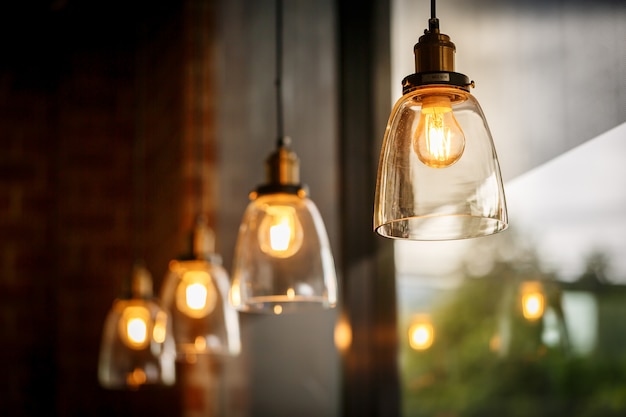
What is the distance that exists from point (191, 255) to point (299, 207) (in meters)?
0.62

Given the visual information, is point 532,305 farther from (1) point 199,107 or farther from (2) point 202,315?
(1) point 199,107

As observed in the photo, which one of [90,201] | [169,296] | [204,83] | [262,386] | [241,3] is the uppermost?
[241,3]

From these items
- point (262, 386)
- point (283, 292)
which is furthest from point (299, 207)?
point (262, 386)

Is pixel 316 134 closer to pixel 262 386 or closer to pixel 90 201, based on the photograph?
pixel 262 386

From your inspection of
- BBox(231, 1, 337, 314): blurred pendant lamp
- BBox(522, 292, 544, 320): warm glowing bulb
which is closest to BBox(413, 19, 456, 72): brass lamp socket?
BBox(231, 1, 337, 314): blurred pendant lamp

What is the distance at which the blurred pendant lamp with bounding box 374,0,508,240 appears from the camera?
107 cm

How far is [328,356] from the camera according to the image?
2723mm

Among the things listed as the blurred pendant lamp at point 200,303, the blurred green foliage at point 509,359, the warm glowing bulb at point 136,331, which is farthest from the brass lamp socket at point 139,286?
the blurred green foliage at point 509,359

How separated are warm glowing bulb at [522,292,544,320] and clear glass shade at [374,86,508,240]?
619mm

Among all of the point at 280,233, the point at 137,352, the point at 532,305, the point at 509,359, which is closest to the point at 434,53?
the point at 280,233

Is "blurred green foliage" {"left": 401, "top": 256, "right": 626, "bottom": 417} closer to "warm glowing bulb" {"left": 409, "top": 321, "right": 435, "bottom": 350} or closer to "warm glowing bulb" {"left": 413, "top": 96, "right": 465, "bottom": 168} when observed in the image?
"warm glowing bulb" {"left": 409, "top": 321, "right": 435, "bottom": 350}

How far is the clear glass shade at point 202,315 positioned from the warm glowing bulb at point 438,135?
1.04 metres

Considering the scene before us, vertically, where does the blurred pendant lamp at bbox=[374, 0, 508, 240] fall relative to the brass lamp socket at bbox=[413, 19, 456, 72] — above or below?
below

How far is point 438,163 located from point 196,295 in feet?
3.56
